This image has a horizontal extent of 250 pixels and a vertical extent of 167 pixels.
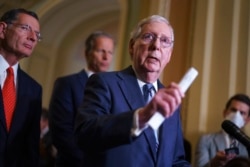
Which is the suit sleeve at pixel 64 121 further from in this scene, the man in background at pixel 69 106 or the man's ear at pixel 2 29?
the man's ear at pixel 2 29

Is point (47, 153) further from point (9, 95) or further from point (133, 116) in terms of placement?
point (133, 116)

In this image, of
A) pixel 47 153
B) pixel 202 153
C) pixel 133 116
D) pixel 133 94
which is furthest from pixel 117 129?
pixel 47 153

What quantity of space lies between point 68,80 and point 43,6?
5005 millimetres

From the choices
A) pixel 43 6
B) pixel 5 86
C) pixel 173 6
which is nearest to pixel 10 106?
pixel 5 86

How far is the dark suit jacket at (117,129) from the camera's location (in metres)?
1.17

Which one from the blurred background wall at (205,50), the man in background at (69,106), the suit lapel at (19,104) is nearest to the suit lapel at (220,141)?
the blurred background wall at (205,50)

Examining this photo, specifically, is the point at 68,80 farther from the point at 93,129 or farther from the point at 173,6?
the point at 173,6

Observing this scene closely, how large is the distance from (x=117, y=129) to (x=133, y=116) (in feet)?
0.23

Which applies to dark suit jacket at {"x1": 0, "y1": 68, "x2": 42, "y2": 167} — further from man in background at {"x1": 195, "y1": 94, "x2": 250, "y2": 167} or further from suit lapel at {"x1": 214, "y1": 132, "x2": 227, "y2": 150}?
suit lapel at {"x1": 214, "y1": 132, "x2": 227, "y2": 150}

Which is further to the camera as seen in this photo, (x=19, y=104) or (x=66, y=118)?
(x=66, y=118)

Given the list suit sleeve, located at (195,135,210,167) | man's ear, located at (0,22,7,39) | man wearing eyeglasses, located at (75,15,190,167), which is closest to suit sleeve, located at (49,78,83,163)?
man's ear, located at (0,22,7,39)

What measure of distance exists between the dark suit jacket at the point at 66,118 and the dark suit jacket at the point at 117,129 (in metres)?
0.73

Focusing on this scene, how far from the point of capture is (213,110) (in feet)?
11.4

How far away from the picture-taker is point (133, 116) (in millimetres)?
1118
